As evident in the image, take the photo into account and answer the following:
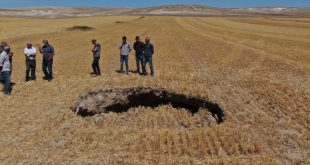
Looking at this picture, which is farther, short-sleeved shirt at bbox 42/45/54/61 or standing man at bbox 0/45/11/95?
short-sleeved shirt at bbox 42/45/54/61

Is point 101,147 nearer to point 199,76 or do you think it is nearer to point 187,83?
point 187,83

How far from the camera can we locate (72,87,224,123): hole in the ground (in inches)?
555

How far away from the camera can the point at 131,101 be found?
15125mm

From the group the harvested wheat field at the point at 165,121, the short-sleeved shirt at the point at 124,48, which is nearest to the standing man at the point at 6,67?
the harvested wheat field at the point at 165,121

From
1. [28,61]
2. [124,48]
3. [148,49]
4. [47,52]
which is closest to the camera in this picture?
[28,61]

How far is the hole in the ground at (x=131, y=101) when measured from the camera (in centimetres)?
1409

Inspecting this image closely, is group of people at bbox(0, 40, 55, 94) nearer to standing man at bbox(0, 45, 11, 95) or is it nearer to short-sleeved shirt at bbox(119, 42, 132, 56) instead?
standing man at bbox(0, 45, 11, 95)

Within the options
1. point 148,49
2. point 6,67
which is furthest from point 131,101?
point 6,67

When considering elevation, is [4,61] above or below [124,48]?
below

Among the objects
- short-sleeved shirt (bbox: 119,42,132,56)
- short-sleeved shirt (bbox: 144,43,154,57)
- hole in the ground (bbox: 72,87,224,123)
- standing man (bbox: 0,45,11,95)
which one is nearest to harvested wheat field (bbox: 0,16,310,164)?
hole in the ground (bbox: 72,87,224,123)

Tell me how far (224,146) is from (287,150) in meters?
1.43

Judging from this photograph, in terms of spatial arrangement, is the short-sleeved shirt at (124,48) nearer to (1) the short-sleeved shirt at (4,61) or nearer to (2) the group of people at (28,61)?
(2) the group of people at (28,61)

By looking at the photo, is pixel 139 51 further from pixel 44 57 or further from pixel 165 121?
pixel 165 121

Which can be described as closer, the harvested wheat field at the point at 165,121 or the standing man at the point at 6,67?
the harvested wheat field at the point at 165,121
